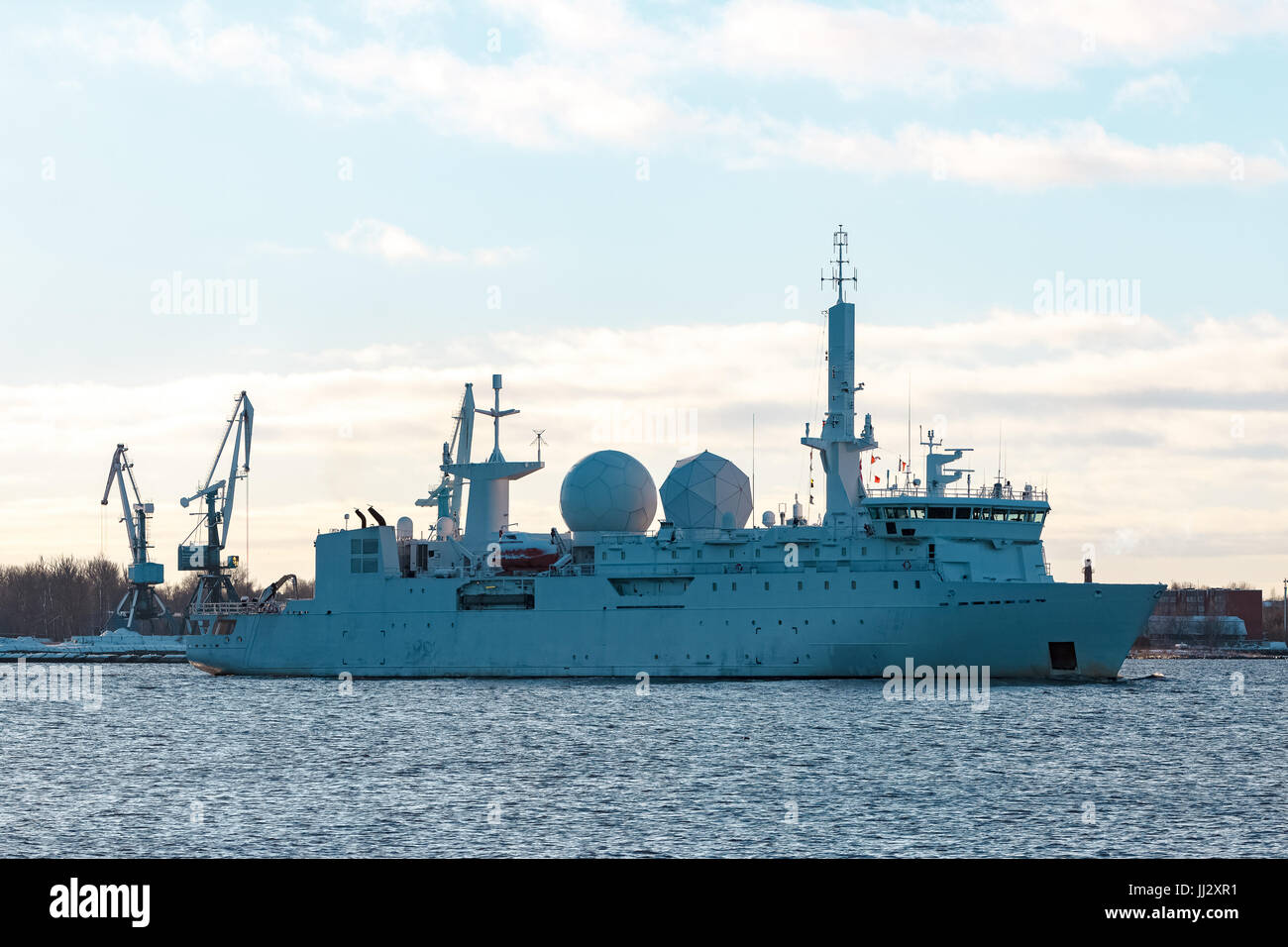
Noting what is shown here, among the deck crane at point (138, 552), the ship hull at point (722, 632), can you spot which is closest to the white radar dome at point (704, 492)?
the ship hull at point (722, 632)

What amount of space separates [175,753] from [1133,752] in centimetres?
2422

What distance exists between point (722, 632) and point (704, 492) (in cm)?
729

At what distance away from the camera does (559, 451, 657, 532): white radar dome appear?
6312 cm

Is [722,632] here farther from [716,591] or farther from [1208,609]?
[1208,609]

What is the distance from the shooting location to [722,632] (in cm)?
5425

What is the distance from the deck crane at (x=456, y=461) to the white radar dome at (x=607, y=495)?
33.6 feet

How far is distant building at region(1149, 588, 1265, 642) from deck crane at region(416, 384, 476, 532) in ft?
267

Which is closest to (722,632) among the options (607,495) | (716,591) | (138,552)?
(716,591)

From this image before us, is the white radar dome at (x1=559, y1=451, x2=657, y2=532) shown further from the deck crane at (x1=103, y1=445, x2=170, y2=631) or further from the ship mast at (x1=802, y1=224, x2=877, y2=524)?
the deck crane at (x1=103, y1=445, x2=170, y2=631)

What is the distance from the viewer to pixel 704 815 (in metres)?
25.0

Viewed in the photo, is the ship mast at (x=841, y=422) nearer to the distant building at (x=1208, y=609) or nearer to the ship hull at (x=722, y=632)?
the ship hull at (x=722, y=632)

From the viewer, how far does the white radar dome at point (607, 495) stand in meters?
63.1

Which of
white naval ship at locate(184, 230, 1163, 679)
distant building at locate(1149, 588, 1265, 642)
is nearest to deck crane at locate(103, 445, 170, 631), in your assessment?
white naval ship at locate(184, 230, 1163, 679)
